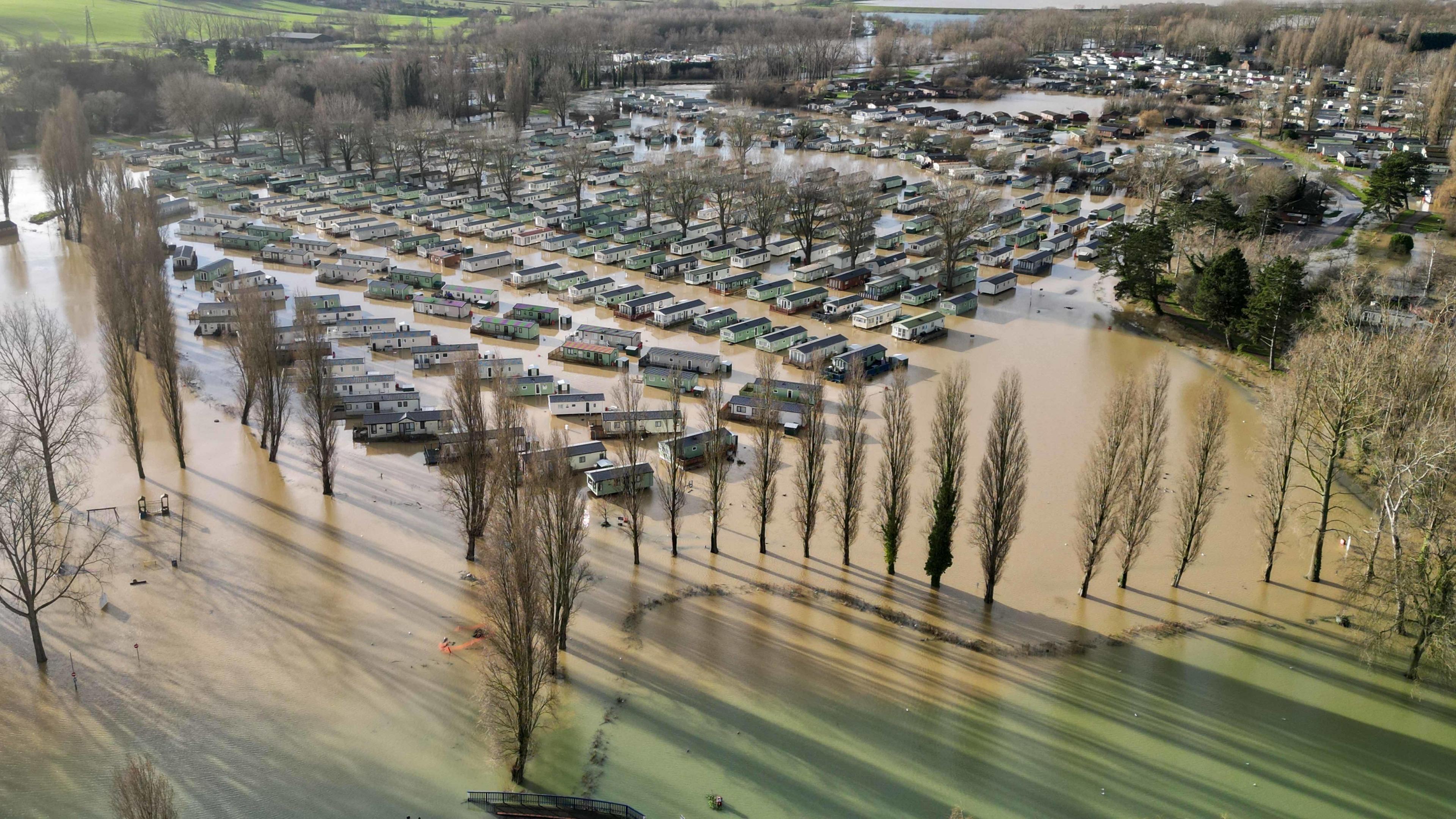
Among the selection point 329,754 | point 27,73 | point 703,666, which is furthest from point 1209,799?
point 27,73

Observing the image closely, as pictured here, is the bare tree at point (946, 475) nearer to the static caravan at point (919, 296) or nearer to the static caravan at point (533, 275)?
the static caravan at point (919, 296)

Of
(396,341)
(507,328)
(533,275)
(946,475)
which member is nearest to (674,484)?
(946,475)

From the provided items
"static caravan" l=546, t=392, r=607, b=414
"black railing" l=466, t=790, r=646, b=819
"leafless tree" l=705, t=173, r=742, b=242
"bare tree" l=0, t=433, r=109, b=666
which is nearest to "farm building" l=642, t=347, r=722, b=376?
"static caravan" l=546, t=392, r=607, b=414

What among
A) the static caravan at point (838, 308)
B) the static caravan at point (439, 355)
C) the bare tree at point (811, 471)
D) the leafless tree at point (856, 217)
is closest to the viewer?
the bare tree at point (811, 471)

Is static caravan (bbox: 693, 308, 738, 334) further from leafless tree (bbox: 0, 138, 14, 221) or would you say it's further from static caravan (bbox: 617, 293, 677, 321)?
leafless tree (bbox: 0, 138, 14, 221)

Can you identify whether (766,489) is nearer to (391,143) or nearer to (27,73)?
(391,143)

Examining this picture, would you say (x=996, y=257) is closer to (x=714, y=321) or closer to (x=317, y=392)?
(x=714, y=321)

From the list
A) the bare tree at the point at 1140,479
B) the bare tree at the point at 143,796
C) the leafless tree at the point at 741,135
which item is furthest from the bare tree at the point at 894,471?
the leafless tree at the point at 741,135
